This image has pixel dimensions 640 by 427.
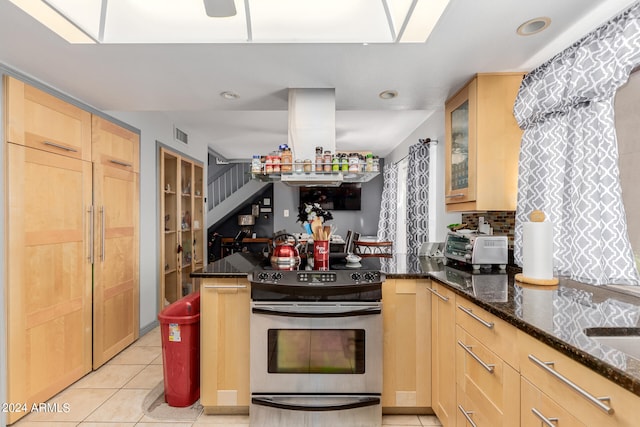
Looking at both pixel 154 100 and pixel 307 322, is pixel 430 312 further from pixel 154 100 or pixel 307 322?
pixel 154 100

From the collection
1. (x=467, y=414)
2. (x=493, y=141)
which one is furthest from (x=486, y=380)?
(x=493, y=141)

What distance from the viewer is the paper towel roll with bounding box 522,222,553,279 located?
1639mm

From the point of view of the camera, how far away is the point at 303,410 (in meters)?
1.90

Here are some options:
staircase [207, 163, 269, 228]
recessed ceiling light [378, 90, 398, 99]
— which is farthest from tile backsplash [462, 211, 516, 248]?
staircase [207, 163, 269, 228]

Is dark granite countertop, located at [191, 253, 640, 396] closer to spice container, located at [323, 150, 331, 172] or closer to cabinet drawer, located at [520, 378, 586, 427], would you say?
cabinet drawer, located at [520, 378, 586, 427]

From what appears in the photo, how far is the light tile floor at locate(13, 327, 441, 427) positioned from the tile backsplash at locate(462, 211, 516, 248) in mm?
1385

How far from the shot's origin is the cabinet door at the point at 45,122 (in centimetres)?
197

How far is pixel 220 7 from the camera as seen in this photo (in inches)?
51.1

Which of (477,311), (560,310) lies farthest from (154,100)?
(560,310)

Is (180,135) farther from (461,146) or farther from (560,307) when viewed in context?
(560,307)

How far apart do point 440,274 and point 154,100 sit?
2.43 meters

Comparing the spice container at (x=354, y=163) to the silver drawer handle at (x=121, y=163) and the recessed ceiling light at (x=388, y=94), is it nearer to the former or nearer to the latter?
the recessed ceiling light at (x=388, y=94)

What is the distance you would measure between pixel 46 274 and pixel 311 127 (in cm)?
204

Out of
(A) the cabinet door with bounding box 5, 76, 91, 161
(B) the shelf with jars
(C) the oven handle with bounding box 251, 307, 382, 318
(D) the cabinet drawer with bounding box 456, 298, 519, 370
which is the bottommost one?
(C) the oven handle with bounding box 251, 307, 382, 318
